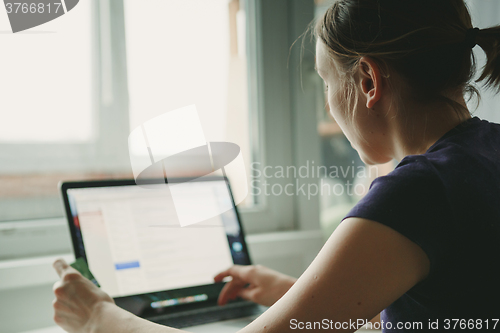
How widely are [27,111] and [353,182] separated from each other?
100 cm

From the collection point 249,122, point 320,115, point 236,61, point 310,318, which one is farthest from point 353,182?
point 310,318

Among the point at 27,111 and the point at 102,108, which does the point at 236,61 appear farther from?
the point at 27,111

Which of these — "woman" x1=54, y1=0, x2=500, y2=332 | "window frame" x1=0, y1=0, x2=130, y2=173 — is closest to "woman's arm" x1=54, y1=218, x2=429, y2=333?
"woman" x1=54, y1=0, x2=500, y2=332

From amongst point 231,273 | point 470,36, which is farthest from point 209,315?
point 470,36

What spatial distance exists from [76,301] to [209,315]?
275mm

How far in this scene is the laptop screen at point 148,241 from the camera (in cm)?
73

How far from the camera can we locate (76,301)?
601 millimetres

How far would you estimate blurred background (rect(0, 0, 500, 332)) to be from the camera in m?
0.89

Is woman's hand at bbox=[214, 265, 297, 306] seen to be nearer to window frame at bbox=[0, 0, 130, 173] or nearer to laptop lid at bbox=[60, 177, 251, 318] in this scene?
laptop lid at bbox=[60, 177, 251, 318]

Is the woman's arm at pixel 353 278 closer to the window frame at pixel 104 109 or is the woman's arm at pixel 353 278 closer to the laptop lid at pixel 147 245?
the laptop lid at pixel 147 245

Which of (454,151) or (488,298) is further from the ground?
(454,151)

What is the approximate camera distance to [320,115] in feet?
4.17

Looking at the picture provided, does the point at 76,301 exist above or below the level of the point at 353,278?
below

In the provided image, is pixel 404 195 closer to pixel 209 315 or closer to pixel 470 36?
pixel 470 36
